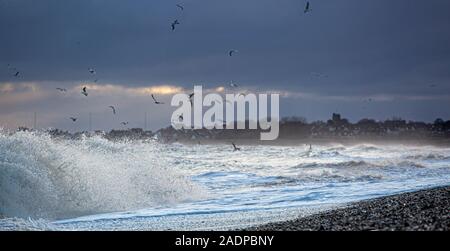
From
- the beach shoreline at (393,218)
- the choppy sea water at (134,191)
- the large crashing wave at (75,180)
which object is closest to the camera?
the beach shoreline at (393,218)

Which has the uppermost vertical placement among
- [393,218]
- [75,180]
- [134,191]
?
[393,218]

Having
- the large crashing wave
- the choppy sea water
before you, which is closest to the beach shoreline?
the choppy sea water

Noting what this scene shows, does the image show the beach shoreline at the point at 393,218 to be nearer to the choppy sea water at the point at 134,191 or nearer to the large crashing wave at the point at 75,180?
the choppy sea water at the point at 134,191

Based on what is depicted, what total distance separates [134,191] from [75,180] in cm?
192

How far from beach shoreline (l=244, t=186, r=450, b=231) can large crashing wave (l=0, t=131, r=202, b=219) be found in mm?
8092

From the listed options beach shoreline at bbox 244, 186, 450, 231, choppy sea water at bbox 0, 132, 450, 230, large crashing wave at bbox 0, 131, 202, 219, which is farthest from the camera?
large crashing wave at bbox 0, 131, 202, 219

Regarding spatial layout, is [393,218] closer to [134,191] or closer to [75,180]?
[134,191]

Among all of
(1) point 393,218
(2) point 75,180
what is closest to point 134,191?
(2) point 75,180

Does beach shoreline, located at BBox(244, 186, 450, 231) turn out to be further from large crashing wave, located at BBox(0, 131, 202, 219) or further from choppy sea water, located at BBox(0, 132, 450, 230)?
large crashing wave, located at BBox(0, 131, 202, 219)

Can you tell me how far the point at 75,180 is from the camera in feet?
62.1

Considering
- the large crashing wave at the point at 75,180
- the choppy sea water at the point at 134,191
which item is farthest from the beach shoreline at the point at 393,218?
the large crashing wave at the point at 75,180

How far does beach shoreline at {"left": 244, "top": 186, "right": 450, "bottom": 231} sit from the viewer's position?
8.45 meters

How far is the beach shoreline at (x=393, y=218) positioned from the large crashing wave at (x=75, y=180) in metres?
8.09

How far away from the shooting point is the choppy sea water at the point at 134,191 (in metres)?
14.3
